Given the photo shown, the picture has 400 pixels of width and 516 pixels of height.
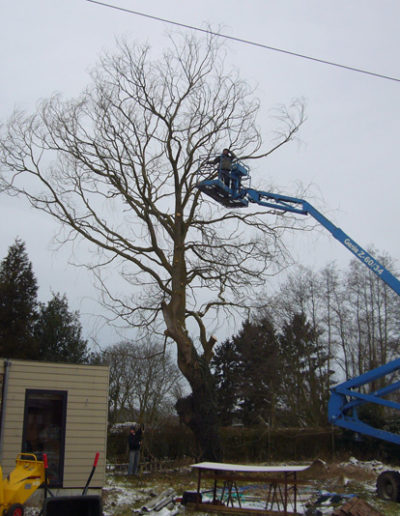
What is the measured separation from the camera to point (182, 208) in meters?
17.8

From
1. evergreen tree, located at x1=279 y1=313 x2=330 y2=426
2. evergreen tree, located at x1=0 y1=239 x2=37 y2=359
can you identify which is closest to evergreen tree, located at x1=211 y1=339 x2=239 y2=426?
evergreen tree, located at x1=279 y1=313 x2=330 y2=426

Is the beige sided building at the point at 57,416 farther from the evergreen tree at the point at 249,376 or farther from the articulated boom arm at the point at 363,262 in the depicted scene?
the evergreen tree at the point at 249,376

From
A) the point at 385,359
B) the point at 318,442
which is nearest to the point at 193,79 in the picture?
the point at 318,442

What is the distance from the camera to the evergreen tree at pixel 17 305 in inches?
969

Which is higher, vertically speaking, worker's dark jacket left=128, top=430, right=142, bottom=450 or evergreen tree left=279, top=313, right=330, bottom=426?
evergreen tree left=279, top=313, right=330, bottom=426

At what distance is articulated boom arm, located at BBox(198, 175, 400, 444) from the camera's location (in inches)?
518

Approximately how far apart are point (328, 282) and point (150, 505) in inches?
987

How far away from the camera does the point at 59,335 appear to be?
88.6ft

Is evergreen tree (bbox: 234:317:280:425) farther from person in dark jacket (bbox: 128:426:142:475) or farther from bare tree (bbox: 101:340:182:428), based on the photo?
person in dark jacket (bbox: 128:426:142:475)

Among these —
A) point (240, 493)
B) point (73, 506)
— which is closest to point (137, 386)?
point (240, 493)

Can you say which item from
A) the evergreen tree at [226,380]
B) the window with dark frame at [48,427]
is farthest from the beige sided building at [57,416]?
the evergreen tree at [226,380]

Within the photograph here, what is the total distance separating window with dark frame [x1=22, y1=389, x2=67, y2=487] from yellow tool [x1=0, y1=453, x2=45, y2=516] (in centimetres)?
238

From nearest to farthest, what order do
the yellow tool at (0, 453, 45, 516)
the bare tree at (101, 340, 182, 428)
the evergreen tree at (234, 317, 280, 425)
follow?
the yellow tool at (0, 453, 45, 516), the bare tree at (101, 340, 182, 428), the evergreen tree at (234, 317, 280, 425)

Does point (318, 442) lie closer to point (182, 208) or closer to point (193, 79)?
point (182, 208)
